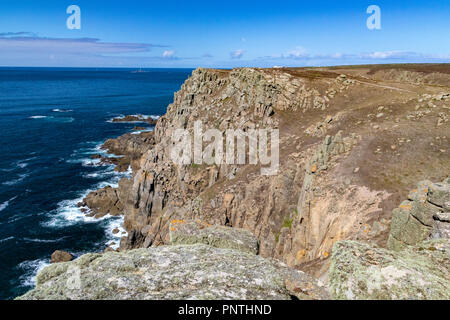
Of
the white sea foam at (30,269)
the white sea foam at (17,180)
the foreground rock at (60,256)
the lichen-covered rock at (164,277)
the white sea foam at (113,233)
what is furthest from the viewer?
the white sea foam at (17,180)

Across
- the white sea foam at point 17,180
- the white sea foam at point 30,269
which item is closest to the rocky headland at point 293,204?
the white sea foam at point 30,269

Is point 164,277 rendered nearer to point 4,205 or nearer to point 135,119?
point 4,205

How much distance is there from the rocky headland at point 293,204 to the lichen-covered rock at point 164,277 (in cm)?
5

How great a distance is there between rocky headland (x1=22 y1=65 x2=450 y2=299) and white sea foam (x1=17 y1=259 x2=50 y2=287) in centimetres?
1497

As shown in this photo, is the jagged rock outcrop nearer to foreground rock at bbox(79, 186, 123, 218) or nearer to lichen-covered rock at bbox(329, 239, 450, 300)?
lichen-covered rock at bbox(329, 239, 450, 300)

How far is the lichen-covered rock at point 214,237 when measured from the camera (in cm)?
1251

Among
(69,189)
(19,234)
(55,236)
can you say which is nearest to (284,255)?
(55,236)

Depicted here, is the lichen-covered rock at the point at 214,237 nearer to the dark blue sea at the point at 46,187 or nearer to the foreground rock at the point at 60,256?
the dark blue sea at the point at 46,187

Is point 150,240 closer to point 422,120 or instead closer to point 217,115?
point 217,115

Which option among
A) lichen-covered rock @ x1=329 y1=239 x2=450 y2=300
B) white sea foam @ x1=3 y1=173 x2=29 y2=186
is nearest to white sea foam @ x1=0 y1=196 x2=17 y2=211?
white sea foam @ x1=3 y1=173 x2=29 y2=186

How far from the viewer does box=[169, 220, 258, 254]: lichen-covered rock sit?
1251 centimetres

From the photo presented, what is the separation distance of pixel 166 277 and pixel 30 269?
53.3m

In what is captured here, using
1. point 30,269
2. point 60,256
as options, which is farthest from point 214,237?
point 30,269

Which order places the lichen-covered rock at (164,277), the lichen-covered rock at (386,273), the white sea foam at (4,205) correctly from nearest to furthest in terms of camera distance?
the lichen-covered rock at (164,277) < the lichen-covered rock at (386,273) < the white sea foam at (4,205)
